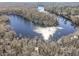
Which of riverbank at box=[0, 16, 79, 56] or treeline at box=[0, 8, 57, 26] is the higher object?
treeline at box=[0, 8, 57, 26]

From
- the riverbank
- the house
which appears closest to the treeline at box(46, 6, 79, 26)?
the house

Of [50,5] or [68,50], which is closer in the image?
[68,50]

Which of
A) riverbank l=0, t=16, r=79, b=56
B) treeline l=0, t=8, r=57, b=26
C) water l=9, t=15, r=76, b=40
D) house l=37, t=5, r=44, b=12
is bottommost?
riverbank l=0, t=16, r=79, b=56

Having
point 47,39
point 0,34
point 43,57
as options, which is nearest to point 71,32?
point 47,39

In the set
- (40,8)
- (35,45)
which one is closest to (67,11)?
(40,8)

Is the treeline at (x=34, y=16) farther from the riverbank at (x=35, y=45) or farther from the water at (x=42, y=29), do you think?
the riverbank at (x=35, y=45)

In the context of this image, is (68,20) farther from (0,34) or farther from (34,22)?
(0,34)

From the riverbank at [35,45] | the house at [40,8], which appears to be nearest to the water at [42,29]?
the riverbank at [35,45]

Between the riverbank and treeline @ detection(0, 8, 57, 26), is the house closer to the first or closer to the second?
treeline @ detection(0, 8, 57, 26)
